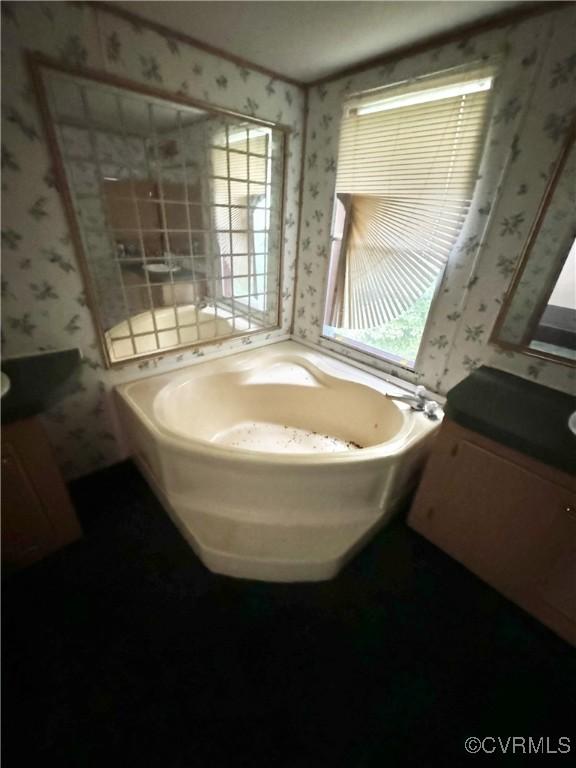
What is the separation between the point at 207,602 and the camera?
3.89ft

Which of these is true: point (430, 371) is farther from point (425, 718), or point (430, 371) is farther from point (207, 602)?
point (207, 602)

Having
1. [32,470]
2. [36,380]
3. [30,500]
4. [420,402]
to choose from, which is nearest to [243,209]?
[36,380]

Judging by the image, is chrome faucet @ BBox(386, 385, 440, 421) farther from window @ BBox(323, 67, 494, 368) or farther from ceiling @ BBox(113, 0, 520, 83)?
ceiling @ BBox(113, 0, 520, 83)

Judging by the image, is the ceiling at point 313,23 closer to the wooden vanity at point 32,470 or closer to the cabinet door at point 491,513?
the wooden vanity at point 32,470

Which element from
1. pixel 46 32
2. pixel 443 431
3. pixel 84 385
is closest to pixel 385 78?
pixel 46 32

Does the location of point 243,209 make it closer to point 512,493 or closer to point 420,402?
point 420,402

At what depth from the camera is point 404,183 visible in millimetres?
1416

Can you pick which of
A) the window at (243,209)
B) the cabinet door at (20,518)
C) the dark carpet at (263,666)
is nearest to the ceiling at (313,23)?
the window at (243,209)

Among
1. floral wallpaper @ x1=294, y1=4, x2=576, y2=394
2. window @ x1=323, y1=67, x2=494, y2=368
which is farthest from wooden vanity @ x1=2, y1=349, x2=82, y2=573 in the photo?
floral wallpaper @ x1=294, y1=4, x2=576, y2=394

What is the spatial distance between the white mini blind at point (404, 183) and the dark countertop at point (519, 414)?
575 mm

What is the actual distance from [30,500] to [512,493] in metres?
1.79

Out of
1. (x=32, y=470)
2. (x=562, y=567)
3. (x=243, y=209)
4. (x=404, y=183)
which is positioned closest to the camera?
(x=562, y=567)

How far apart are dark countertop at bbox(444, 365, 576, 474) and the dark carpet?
2.30 feet

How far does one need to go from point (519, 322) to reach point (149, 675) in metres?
1.89
